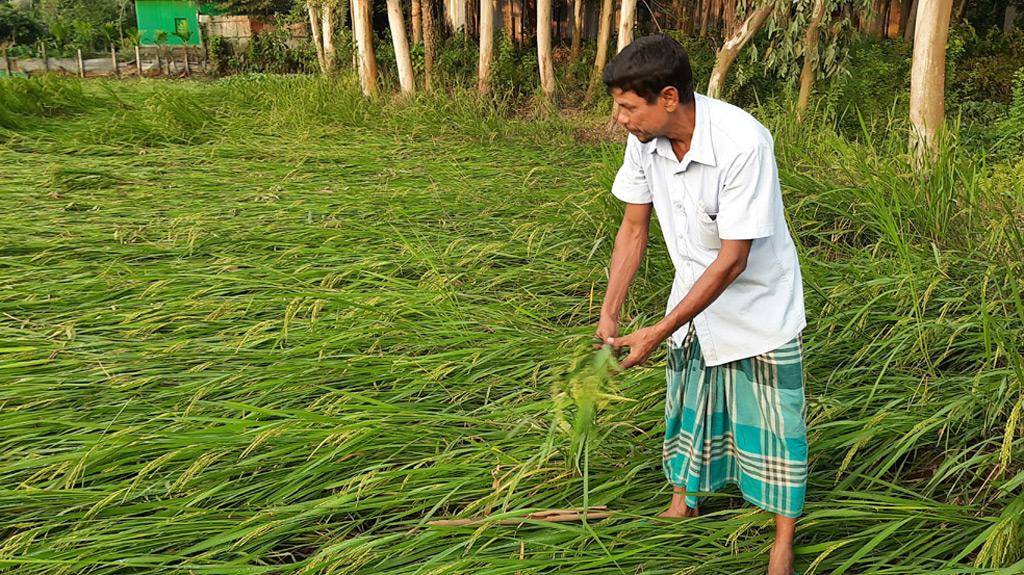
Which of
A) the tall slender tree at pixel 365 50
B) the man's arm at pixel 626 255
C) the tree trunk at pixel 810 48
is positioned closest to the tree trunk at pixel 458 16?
the tall slender tree at pixel 365 50

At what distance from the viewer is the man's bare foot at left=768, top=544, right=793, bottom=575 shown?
1.61 meters

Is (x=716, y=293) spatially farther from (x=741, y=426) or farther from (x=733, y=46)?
(x=733, y=46)

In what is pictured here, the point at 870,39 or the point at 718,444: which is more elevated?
the point at 870,39

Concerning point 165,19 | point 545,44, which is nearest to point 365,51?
point 545,44

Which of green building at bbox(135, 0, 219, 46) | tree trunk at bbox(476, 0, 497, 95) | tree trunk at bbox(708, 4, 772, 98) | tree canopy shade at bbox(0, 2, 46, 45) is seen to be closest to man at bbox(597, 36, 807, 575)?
tree trunk at bbox(708, 4, 772, 98)

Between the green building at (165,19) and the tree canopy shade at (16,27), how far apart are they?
2042mm

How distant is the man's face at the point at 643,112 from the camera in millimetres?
1514

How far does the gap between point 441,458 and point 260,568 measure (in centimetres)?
48

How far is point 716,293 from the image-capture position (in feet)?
4.96

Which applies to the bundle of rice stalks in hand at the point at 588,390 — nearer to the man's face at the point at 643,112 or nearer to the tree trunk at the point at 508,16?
the man's face at the point at 643,112

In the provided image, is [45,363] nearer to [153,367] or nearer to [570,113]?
[153,367]

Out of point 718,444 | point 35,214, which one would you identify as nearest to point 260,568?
point 718,444

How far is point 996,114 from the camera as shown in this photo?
687cm

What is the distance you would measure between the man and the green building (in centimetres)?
1764
